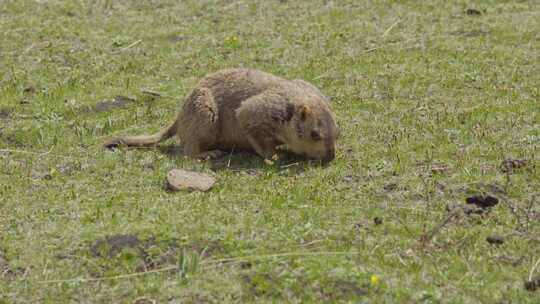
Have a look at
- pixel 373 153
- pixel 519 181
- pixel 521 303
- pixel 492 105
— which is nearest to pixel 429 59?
pixel 492 105

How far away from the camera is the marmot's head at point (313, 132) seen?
26.8 feet

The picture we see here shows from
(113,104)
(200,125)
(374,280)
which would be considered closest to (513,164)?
(374,280)

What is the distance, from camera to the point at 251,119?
859 centimetres

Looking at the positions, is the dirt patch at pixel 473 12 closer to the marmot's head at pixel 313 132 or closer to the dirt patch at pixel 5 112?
the marmot's head at pixel 313 132

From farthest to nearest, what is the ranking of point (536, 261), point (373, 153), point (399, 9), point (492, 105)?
1. point (399, 9)
2. point (492, 105)
3. point (373, 153)
4. point (536, 261)

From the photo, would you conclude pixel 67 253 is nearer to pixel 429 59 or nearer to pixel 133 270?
pixel 133 270

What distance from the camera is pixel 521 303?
5.48m

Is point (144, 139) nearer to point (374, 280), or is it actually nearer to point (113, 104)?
point (113, 104)

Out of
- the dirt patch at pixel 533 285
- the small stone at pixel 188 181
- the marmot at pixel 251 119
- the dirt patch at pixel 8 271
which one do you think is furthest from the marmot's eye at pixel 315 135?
the dirt patch at pixel 8 271

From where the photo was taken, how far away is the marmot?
8242 mm

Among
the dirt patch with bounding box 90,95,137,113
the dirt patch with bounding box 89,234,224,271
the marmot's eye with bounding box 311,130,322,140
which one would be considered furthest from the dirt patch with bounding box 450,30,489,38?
the dirt patch with bounding box 89,234,224,271

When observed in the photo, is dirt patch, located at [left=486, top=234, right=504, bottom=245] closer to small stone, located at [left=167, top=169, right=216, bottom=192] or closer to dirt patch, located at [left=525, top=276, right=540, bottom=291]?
dirt patch, located at [left=525, top=276, right=540, bottom=291]

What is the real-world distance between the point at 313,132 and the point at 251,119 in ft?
2.42

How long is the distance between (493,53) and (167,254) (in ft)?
22.3
